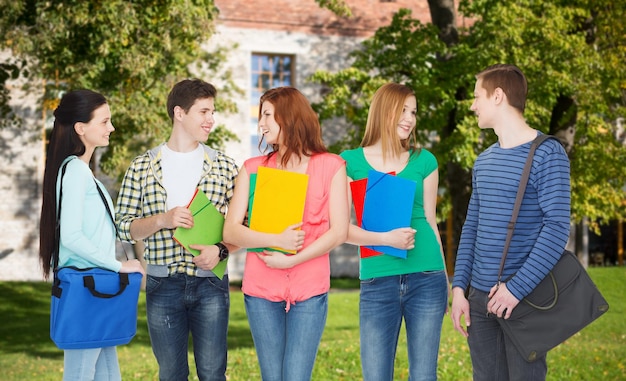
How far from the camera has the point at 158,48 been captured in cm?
1455

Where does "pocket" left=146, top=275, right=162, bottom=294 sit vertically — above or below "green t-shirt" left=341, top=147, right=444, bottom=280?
below

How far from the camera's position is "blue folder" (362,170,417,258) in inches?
179

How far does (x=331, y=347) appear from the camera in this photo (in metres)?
11.2

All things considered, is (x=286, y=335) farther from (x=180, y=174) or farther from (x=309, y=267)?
(x=180, y=174)

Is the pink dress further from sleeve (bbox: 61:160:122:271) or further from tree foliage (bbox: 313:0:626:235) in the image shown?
tree foliage (bbox: 313:0:626:235)

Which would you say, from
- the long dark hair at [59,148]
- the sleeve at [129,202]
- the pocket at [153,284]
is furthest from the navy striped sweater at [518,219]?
the long dark hair at [59,148]

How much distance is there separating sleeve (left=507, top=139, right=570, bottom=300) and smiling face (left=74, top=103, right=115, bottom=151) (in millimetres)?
2383

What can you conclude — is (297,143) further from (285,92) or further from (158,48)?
(158,48)

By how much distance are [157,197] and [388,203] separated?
4.31 feet

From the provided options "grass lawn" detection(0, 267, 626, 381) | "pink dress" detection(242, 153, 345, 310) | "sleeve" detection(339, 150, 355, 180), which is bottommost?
"grass lawn" detection(0, 267, 626, 381)

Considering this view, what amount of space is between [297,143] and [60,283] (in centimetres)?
150

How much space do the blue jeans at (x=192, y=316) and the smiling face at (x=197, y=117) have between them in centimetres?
82

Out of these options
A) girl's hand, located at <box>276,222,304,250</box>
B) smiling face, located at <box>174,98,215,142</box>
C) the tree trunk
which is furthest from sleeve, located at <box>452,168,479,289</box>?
the tree trunk

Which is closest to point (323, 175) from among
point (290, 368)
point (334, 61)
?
point (290, 368)
